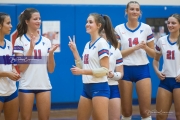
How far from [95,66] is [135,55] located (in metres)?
1.38

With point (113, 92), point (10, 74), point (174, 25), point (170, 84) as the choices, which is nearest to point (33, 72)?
point (10, 74)

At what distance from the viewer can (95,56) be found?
5738 millimetres

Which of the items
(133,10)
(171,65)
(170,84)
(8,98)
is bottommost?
(8,98)

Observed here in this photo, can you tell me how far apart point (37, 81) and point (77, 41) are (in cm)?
331

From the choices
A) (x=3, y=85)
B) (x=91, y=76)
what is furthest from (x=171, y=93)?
(x=3, y=85)

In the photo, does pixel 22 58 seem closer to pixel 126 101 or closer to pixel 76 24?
pixel 126 101

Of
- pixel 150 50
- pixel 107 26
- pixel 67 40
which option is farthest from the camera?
pixel 67 40

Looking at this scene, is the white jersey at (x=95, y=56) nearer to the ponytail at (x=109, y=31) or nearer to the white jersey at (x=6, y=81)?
the ponytail at (x=109, y=31)

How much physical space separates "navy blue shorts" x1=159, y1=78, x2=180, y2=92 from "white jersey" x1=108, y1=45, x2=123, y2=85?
2.42 ft

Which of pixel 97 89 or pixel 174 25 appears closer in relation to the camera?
pixel 97 89

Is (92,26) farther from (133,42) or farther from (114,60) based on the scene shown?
(133,42)

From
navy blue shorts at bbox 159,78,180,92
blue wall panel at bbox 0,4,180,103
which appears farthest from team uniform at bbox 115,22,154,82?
blue wall panel at bbox 0,4,180,103

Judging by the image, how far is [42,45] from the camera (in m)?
6.20

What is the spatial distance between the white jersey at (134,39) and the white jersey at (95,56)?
126 centimetres
